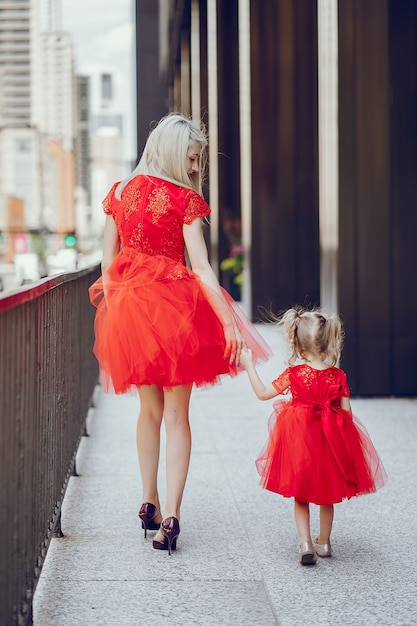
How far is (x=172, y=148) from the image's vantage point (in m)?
5.11

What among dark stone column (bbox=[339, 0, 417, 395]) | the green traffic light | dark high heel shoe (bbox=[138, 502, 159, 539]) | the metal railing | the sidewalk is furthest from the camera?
the green traffic light

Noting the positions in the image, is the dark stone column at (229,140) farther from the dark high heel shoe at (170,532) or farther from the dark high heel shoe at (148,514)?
the dark high heel shoe at (170,532)

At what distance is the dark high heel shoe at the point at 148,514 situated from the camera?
5445 millimetres

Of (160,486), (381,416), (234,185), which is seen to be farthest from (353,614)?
(234,185)

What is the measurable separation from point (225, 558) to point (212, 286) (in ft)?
A: 4.36

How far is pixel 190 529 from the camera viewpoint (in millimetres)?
5703

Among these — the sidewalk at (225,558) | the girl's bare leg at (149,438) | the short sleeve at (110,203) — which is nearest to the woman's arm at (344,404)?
the sidewalk at (225,558)

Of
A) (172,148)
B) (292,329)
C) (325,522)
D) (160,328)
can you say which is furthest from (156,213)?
(325,522)

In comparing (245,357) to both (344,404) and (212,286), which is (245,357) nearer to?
(212,286)

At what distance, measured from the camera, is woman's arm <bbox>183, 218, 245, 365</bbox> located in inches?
202

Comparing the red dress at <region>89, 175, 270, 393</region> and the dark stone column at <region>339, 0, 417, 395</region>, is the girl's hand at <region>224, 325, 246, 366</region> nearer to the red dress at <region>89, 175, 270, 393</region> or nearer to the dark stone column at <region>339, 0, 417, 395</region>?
the red dress at <region>89, 175, 270, 393</region>

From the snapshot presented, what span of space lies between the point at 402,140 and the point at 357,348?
202cm

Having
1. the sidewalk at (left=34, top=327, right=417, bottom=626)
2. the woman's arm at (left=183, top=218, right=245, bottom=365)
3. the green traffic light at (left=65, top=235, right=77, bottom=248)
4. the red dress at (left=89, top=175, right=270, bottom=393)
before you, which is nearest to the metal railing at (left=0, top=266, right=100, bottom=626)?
the sidewalk at (left=34, top=327, right=417, bottom=626)

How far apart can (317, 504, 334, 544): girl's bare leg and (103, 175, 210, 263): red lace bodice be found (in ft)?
4.66
